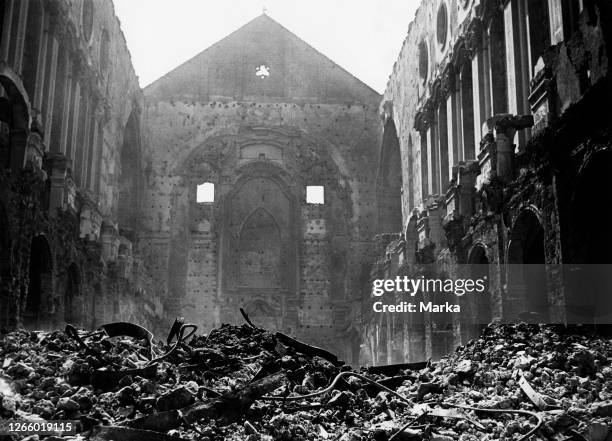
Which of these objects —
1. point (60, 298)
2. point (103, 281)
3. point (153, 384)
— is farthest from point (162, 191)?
point (153, 384)

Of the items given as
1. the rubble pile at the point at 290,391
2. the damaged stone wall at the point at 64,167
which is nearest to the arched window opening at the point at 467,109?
the rubble pile at the point at 290,391

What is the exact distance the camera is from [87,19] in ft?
66.6

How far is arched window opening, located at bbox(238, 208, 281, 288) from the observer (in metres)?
28.7

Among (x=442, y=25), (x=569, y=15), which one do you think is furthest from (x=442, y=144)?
(x=569, y=15)

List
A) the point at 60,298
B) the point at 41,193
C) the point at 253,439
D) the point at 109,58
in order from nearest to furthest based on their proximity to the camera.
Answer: the point at 253,439, the point at 41,193, the point at 60,298, the point at 109,58

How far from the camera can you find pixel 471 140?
17562 millimetres

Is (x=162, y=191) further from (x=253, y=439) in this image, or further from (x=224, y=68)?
(x=253, y=439)

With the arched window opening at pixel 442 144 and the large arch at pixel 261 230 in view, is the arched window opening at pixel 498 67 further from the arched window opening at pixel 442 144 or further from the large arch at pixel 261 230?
the large arch at pixel 261 230

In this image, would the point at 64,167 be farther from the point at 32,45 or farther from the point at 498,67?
the point at 498,67

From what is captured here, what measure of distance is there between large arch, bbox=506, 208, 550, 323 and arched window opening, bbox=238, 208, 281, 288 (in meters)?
16.2

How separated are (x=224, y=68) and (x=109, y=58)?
23.7ft

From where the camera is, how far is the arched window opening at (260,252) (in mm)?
28719

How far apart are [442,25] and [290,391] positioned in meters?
13.6

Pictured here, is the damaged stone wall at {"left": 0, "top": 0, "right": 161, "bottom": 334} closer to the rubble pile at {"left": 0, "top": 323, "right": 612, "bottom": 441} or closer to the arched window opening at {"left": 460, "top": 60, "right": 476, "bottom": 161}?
the rubble pile at {"left": 0, "top": 323, "right": 612, "bottom": 441}
